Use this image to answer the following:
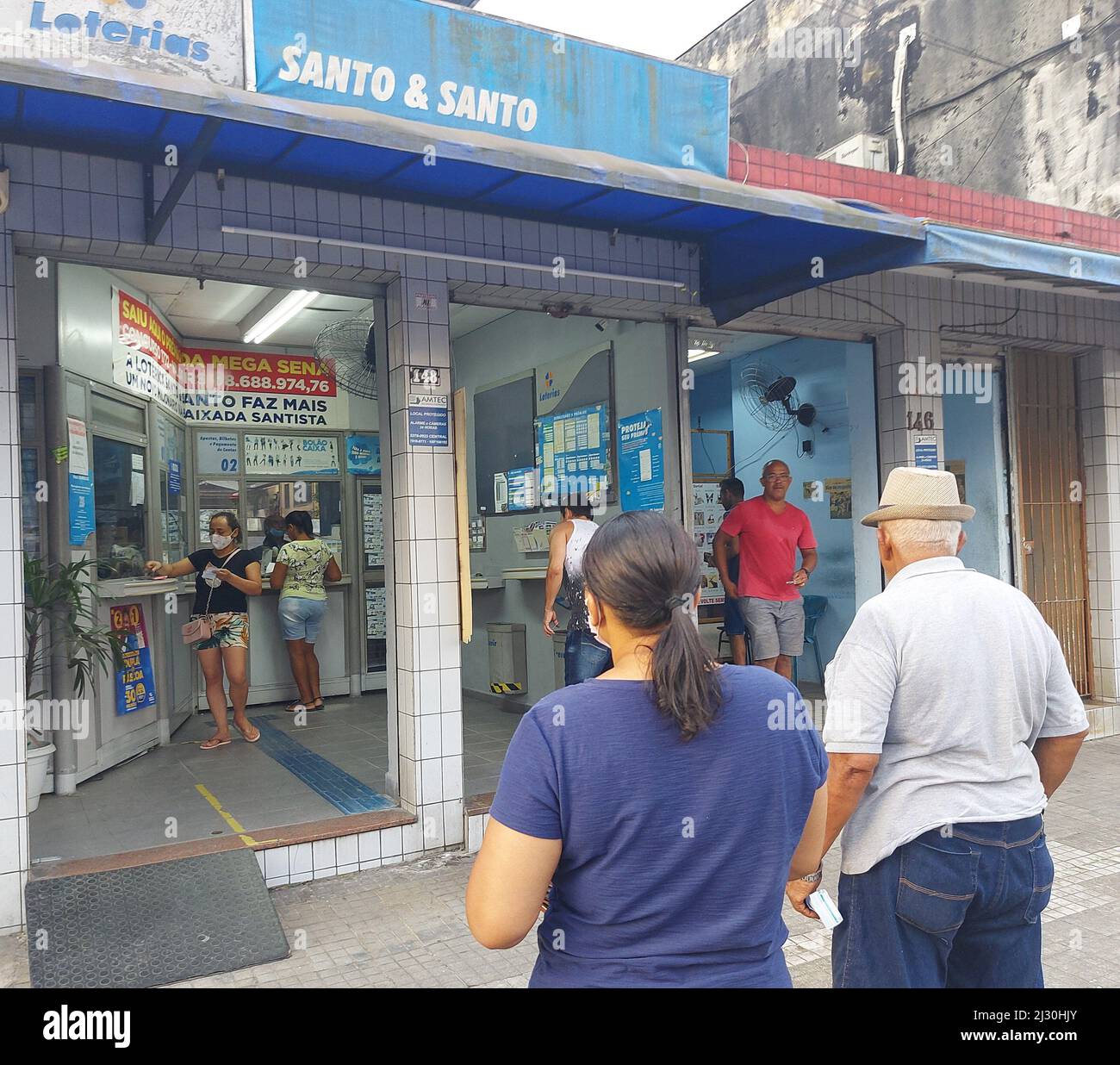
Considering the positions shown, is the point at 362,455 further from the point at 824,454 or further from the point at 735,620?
the point at 824,454

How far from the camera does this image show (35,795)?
15.9ft

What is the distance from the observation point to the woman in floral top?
26.3ft

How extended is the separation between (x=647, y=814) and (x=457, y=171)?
371 cm

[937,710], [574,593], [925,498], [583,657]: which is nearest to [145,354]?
[574,593]

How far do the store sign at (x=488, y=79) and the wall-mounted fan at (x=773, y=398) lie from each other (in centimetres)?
292

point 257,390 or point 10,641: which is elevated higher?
point 257,390

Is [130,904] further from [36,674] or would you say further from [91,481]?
[91,481]

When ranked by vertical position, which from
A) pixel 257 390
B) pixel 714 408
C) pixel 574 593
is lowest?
pixel 574 593

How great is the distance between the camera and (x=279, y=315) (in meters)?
7.81

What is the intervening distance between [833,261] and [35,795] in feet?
16.0

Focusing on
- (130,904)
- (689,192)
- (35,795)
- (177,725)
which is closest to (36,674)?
(35,795)

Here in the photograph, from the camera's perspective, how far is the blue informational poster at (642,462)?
250 inches

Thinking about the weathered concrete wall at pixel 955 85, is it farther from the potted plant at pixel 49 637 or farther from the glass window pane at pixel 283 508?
the potted plant at pixel 49 637
